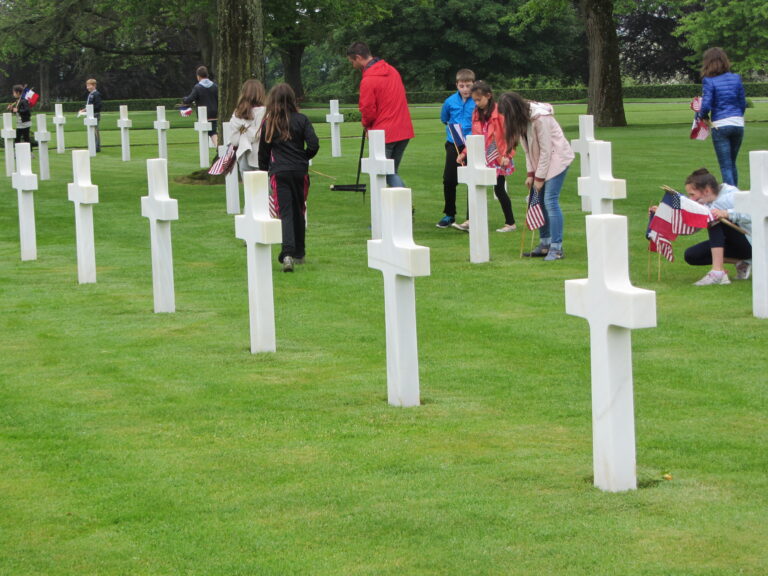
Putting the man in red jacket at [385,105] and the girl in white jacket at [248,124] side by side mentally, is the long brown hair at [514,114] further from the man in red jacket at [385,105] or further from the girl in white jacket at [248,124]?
the girl in white jacket at [248,124]

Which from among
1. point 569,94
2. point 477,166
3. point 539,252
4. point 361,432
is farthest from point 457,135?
point 569,94

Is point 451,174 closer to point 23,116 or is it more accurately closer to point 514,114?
point 514,114

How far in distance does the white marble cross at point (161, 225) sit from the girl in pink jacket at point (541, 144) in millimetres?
3650

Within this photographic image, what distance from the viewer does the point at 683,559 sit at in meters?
4.87

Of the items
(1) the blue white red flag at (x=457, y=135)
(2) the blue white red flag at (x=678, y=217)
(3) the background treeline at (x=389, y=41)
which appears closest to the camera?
(2) the blue white red flag at (x=678, y=217)

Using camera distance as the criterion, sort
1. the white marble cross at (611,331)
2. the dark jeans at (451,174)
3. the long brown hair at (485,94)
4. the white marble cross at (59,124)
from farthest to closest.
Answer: the white marble cross at (59,124) < the dark jeans at (451,174) < the long brown hair at (485,94) < the white marble cross at (611,331)

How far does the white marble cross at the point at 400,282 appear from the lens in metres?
7.03

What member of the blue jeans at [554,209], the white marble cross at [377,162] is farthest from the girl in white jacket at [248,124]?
the blue jeans at [554,209]

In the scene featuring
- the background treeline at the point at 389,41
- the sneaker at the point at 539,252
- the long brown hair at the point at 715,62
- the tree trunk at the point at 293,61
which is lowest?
the sneaker at the point at 539,252

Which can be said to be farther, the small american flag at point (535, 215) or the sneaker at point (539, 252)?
the sneaker at point (539, 252)

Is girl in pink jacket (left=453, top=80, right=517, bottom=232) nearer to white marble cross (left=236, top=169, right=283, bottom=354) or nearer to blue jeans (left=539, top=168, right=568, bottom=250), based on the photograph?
Result: blue jeans (left=539, top=168, right=568, bottom=250)

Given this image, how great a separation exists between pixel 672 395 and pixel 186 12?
125ft

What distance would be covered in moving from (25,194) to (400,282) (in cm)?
774

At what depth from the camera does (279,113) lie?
1291 cm
